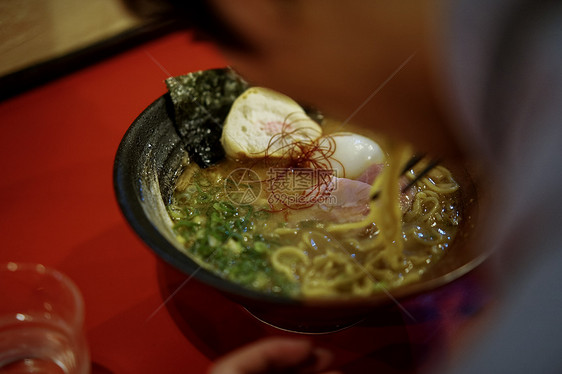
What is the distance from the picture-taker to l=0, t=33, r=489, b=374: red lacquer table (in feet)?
5.13

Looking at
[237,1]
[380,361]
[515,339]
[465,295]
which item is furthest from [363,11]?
[465,295]

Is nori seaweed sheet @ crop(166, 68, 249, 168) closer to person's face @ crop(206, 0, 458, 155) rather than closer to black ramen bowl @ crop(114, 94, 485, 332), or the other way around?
black ramen bowl @ crop(114, 94, 485, 332)

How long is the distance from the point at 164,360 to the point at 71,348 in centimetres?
30

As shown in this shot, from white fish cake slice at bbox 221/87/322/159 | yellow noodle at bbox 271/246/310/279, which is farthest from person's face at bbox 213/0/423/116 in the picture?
white fish cake slice at bbox 221/87/322/159

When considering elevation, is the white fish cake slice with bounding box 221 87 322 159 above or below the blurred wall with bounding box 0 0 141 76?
above

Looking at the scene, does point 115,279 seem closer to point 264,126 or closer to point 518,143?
point 264,126

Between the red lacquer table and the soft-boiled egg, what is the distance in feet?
2.05

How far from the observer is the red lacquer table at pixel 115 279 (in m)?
1.56

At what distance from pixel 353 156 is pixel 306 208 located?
0.35 metres

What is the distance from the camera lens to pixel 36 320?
4.86ft

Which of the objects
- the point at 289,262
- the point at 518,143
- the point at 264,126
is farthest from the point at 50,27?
the point at 518,143

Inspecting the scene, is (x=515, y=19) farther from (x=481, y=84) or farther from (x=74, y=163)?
(x=74, y=163)

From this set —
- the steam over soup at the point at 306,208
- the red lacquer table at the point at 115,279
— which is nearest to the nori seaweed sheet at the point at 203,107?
the steam over soup at the point at 306,208

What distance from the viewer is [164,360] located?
153 cm
